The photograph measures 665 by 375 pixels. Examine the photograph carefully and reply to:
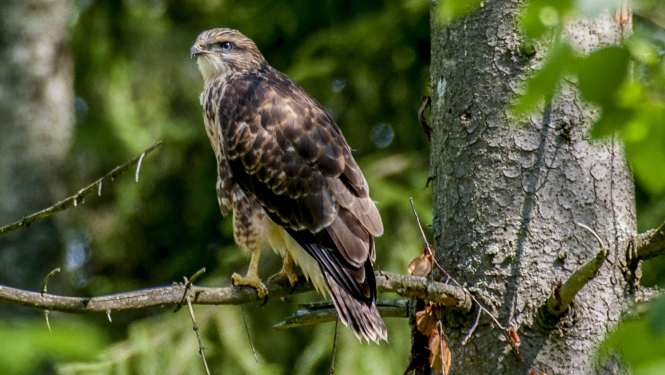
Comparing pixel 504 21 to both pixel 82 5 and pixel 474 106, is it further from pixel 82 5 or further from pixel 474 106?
pixel 82 5

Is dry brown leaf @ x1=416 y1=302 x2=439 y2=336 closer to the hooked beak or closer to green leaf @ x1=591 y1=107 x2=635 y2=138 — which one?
green leaf @ x1=591 y1=107 x2=635 y2=138

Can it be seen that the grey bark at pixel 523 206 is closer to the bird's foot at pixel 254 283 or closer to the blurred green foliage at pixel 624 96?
the bird's foot at pixel 254 283

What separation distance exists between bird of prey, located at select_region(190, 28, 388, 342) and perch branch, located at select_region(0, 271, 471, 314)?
22.1 inches

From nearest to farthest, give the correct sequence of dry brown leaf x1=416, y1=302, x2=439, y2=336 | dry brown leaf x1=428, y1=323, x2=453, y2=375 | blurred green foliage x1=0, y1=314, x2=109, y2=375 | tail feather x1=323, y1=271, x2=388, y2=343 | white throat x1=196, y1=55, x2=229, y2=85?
blurred green foliage x1=0, y1=314, x2=109, y2=375
dry brown leaf x1=428, y1=323, x2=453, y2=375
dry brown leaf x1=416, y1=302, x2=439, y2=336
tail feather x1=323, y1=271, x2=388, y2=343
white throat x1=196, y1=55, x2=229, y2=85

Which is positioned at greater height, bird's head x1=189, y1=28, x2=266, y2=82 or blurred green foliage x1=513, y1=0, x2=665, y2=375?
blurred green foliage x1=513, y1=0, x2=665, y2=375

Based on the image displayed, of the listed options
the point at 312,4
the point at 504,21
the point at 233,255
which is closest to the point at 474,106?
the point at 504,21

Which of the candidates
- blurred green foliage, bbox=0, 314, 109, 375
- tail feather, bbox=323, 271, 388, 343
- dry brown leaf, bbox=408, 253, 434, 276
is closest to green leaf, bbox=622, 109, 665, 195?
blurred green foliage, bbox=0, 314, 109, 375

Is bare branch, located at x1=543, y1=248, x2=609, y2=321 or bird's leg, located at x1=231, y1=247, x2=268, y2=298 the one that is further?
bird's leg, located at x1=231, y1=247, x2=268, y2=298

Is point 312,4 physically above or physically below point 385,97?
above

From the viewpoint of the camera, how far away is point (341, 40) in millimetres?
5500

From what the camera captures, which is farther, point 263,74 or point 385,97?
point 385,97

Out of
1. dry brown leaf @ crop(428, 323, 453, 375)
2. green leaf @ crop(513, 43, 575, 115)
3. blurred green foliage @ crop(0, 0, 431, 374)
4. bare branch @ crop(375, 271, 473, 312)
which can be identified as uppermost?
green leaf @ crop(513, 43, 575, 115)

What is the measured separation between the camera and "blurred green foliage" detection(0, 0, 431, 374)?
16.1 feet

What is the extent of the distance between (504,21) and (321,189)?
4.08 ft
